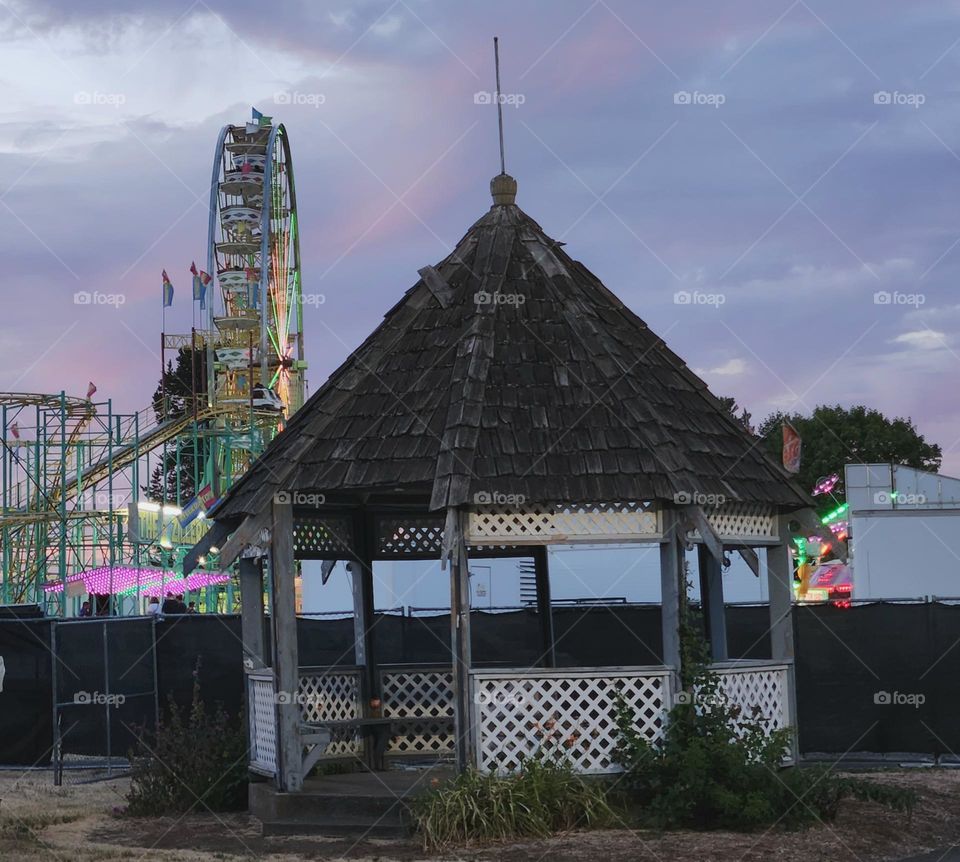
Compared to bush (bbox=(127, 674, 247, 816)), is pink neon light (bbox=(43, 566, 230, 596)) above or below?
above

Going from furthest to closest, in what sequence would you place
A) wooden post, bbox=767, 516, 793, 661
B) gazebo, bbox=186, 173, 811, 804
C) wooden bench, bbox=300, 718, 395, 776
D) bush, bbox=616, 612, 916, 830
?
1. wooden bench, bbox=300, 718, 395, 776
2. wooden post, bbox=767, 516, 793, 661
3. gazebo, bbox=186, 173, 811, 804
4. bush, bbox=616, 612, 916, 830

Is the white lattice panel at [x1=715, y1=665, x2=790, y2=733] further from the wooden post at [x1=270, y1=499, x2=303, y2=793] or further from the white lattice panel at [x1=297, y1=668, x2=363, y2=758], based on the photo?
the white lattice panel at [x1=297, y1=668, x2=363, y2=758]

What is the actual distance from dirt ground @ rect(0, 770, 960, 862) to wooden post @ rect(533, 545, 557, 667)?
12.8 ft

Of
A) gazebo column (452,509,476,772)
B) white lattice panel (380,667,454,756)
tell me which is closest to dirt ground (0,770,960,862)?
gazebo column (452,509,476,772)

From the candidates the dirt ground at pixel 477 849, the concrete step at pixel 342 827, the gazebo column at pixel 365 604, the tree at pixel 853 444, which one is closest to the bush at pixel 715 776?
the dirt ground at pixel 477 849

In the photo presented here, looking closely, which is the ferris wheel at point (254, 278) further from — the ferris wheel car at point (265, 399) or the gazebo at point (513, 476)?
the gazebo at point (513, 476)

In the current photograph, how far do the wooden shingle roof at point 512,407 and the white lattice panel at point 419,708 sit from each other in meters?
3.08

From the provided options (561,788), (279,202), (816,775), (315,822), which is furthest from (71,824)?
(279,202)

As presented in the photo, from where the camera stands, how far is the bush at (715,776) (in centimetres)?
1123

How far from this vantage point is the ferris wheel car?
5272 centimetres

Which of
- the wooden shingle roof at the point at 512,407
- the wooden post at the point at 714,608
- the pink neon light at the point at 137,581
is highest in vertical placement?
the wooden shingle roof at the point at 512,407

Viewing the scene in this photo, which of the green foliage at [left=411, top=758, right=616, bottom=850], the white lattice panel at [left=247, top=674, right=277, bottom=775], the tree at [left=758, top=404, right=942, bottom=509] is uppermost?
the tree at [left=758, top=404, right=942, bottom=509]

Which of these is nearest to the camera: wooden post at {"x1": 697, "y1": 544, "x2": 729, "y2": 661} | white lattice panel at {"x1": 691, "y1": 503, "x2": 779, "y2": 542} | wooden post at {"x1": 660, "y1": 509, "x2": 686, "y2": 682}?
wooden post at {"x1": 660, "y1": 509, "x2": 686, "y2": 682}

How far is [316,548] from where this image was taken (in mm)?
15195
